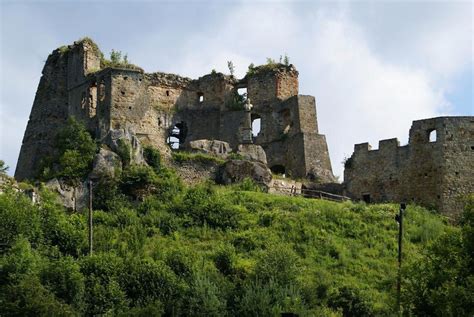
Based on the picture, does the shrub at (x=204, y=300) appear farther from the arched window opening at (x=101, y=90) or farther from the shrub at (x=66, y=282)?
the arched window opening at (x=101, y=90)

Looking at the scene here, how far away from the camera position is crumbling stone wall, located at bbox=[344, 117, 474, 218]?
42875 mm

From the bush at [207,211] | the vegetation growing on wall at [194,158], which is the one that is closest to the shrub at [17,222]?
the bush at [207,211]

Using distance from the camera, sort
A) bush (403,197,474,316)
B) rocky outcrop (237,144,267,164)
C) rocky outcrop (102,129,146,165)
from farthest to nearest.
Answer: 1. rocky outcrop (237,144,267,164)
2. rocky outcrop (102,129,146,165)
3. bush (403,197,474,316)

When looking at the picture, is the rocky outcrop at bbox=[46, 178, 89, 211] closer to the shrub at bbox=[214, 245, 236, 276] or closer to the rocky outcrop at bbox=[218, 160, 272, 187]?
the rocky outcrop at bbox=[218, 160, 272, 187]

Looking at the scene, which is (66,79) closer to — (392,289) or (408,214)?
(408,214)

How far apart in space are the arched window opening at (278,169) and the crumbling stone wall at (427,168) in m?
4.91

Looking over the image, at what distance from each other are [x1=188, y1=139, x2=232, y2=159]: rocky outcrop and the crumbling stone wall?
6.27m

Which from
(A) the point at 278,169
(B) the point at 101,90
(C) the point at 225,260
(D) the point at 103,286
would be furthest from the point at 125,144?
(D) the point at 103,286

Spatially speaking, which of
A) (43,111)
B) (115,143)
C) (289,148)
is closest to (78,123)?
(115,143)

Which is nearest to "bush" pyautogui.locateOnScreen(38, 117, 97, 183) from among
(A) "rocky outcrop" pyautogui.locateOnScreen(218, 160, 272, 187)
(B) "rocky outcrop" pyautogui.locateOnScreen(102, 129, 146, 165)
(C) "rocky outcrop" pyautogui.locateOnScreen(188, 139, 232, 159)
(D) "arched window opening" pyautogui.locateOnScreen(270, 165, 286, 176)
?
(B) "rocky outcrop" pyautogui.locateOnScreen(102, 129, 146, 165)

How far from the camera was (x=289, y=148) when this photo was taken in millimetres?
48969

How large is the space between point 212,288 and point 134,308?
8.66 feet

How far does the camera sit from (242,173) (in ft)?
144

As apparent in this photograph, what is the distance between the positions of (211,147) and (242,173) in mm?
2730
